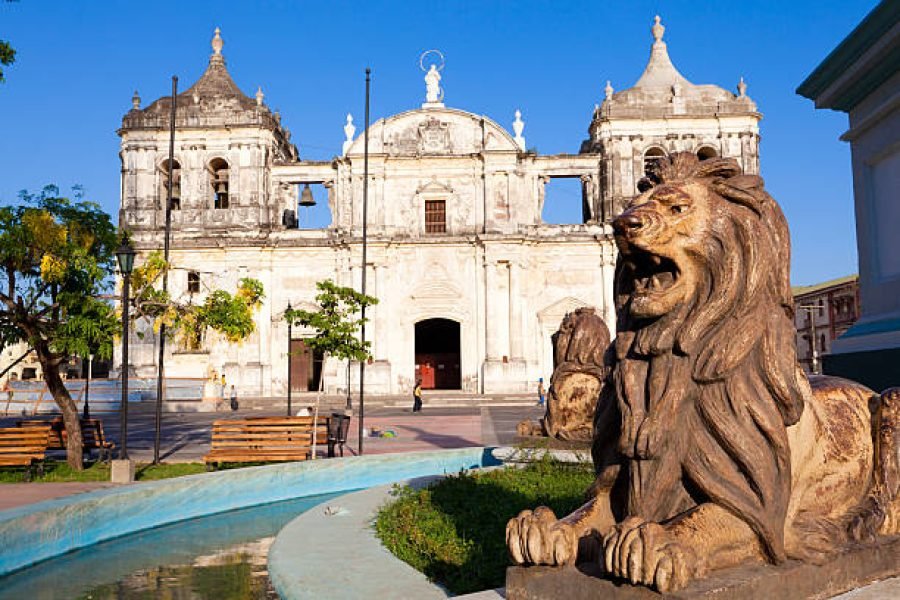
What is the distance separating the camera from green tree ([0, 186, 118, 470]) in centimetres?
939

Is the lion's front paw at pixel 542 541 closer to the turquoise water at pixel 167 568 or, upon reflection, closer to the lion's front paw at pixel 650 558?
the lion's front paw at pixel 650 558

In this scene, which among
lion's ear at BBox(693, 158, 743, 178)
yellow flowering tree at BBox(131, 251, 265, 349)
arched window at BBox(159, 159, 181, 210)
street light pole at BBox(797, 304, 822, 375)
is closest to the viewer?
lion's ear at BBox(693, 158, 743, 178)

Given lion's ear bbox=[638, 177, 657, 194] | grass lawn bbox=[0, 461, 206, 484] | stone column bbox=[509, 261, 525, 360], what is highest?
stone column bbox=[509, 261, 525, 360]

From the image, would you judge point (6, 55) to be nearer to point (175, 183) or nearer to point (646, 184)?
point (646, 184)

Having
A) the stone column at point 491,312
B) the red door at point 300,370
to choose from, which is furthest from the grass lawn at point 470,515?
the red door at point 300,370

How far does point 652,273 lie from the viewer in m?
2.35

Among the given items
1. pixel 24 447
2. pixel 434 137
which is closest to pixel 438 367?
pixel 434 137

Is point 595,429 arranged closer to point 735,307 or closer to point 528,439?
point 735,307

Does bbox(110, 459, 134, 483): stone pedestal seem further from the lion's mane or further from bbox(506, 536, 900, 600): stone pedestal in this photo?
the lion's mane

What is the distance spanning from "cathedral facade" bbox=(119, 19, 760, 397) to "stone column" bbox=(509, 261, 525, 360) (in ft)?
0.16

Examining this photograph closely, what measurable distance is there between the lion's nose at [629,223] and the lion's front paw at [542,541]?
0.89m

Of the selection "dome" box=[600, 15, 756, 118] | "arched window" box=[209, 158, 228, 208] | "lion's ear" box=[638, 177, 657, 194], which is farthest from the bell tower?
"lion's ear" box=[638, 177, 657, 194]

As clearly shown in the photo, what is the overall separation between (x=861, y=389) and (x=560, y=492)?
10.6ft

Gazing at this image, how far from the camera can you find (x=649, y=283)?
2336 millimetres
